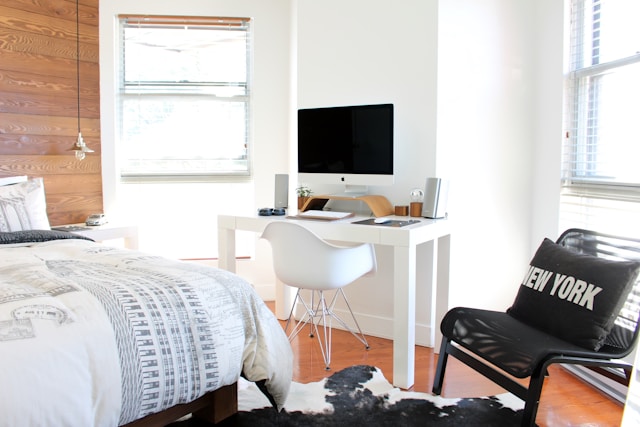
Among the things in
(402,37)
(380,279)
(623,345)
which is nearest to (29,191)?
(380,279)

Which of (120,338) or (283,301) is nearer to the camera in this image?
(120,338)

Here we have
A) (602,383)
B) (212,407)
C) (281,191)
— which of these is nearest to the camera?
(212,407)

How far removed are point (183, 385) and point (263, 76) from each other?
287 centimetres

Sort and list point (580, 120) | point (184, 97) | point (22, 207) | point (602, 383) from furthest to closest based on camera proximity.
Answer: point (184, 97) → point (22, 207) → point (580, 120) → point (602, 383)

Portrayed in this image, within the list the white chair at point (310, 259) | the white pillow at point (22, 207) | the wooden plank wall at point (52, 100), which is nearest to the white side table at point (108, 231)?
the wooden plank wall at point (52, 100)

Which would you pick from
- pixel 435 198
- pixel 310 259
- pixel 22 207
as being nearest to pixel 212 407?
pixel 310 259

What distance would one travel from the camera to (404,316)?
2.67 meters

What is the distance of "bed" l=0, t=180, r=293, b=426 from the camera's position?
150 centimetres

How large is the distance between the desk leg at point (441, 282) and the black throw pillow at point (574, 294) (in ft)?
2.19

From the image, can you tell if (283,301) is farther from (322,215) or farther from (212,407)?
(212,407)

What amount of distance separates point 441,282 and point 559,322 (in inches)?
40.3

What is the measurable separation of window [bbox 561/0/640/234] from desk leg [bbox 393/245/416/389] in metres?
1.02

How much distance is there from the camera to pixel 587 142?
116 inches

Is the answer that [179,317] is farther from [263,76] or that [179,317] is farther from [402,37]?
[263,76]
